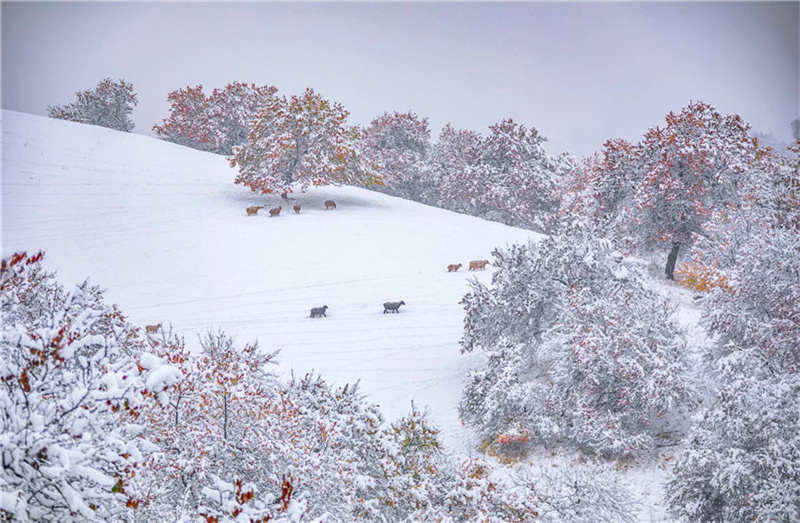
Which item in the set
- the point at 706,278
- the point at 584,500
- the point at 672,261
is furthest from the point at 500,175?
the point at 584,500

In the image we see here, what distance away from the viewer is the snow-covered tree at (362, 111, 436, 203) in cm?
4409

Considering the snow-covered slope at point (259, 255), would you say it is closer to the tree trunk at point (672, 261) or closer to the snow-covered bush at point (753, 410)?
the snow-covered bush at point (753, 410)

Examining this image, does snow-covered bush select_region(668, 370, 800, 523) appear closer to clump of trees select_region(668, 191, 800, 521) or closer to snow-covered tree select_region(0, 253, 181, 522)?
clump of trees select_region(668, 191, 800, 521)

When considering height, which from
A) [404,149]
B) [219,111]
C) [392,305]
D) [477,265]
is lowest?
[392,305]

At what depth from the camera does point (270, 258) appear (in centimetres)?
2227

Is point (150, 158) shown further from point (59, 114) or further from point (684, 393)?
point (684, 393)

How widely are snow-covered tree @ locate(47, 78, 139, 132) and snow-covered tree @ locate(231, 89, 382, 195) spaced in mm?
29703

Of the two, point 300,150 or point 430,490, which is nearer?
point 430,490

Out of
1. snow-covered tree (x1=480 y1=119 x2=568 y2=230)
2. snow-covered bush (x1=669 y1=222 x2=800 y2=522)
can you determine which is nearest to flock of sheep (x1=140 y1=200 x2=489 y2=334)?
snow-covered bush (x1=669 y1=222 x2=800 y2=522)

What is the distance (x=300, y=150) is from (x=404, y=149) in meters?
18.0

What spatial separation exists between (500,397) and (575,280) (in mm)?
3731

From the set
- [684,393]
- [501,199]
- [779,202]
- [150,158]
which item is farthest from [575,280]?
[150,158]

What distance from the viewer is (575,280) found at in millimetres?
13695

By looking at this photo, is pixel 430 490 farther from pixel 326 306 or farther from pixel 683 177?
pixel 683 177
